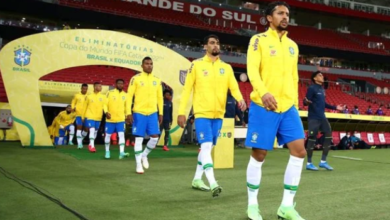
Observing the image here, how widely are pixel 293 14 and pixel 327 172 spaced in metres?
38.4

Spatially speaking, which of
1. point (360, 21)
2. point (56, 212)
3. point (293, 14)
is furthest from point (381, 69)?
point (56, 212)

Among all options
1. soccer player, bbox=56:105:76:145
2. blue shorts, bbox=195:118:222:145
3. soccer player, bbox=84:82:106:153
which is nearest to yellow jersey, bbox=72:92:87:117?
soccer player, bbox=56:105:76:145

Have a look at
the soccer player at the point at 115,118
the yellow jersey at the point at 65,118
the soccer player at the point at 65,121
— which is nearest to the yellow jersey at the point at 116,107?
the soccer player at the point at 115,118

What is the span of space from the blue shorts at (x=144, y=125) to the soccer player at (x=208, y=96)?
1772mm

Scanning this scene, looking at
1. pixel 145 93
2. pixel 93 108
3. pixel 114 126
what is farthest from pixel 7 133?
pixel 145 93

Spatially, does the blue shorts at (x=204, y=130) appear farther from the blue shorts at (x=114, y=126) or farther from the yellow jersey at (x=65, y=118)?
the yellow jersey at (x=65, y=118)

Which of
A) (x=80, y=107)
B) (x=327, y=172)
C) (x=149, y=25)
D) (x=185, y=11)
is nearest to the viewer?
(x=327, y=172)

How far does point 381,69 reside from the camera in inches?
1736

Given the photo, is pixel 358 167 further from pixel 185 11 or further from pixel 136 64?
pixel 185 11

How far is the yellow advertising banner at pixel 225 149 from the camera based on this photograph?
8039mm

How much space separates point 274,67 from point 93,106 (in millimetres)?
8109

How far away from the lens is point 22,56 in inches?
447

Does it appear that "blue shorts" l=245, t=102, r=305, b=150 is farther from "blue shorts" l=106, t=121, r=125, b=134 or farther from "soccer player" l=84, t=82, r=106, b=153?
"soccer player" l=84, t=82, r=106, b=153

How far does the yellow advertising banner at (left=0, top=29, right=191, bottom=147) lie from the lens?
1123 centimetres
